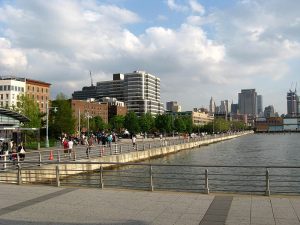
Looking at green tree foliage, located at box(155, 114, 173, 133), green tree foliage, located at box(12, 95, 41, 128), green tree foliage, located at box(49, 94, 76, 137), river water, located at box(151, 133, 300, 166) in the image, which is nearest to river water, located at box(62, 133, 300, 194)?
river water, located at box(151, 133, 300, 166)

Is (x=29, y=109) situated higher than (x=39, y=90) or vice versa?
(x=39, y=90)

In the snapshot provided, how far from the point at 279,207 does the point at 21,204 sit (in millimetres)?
8759

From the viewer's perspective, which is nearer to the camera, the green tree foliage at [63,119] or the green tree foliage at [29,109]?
the green tree foliage at [29,109]

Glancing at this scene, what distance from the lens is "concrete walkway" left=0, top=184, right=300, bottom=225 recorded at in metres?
11.8

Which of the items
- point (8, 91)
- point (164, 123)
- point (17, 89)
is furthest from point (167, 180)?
point (17, 89)

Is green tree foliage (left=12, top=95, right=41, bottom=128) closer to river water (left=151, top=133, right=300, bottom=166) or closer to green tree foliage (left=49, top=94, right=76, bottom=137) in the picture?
green tree foliage (left=49, top=94, right=76, bottom=137)

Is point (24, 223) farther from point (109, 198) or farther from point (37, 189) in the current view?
point (37, 189)

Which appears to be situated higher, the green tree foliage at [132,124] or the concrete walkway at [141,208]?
the green tree foliage at [132,124]

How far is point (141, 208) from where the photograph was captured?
44.5 feet

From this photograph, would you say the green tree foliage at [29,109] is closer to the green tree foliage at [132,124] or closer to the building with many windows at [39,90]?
the green tree foliage at [132,124]

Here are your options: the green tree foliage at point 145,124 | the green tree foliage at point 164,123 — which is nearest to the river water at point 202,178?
the green tree foliage at point 164,123

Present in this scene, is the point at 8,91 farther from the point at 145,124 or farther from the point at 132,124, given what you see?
the point at 145,124

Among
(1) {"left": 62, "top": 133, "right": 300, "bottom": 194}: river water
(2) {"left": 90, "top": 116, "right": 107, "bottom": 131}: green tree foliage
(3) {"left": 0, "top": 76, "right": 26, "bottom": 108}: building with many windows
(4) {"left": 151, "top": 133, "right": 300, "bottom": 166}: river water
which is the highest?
(3) {"left": 0, "top": 76, "right": 26, "bottom": 108}: building with many windows

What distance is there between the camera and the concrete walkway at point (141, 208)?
11.8m
